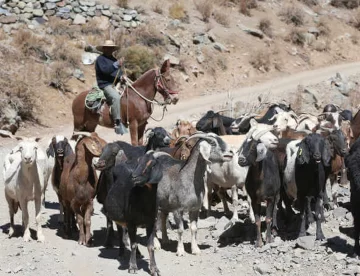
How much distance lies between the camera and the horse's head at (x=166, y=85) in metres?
16.3

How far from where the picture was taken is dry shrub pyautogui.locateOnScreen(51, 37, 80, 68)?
27.0 meters

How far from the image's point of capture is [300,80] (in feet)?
101

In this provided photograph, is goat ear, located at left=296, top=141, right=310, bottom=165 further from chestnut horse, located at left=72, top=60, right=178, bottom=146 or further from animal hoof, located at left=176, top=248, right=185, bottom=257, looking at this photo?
chestnut horse, located at left=72, top=60, right=178, bottom=146

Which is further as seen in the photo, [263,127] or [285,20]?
[285,20]

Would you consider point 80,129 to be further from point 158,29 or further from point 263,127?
point 158,29

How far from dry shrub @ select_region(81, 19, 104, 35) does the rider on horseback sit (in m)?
14.4

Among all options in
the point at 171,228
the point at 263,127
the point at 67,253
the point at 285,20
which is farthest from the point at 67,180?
the point at 285,20

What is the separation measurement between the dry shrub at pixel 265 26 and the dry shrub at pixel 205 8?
2.76 meters

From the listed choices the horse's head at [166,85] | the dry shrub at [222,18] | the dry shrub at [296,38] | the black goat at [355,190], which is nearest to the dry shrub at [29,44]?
the dry shrub at [222,18]

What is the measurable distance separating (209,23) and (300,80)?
6530 millimetres

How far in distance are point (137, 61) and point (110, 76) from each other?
12.6 m

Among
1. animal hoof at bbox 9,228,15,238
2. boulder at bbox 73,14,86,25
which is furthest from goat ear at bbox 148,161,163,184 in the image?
boulder at bbox 73,14,86,25

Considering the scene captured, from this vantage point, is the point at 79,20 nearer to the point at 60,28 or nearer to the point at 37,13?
the point at 60,28

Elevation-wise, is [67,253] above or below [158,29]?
above
